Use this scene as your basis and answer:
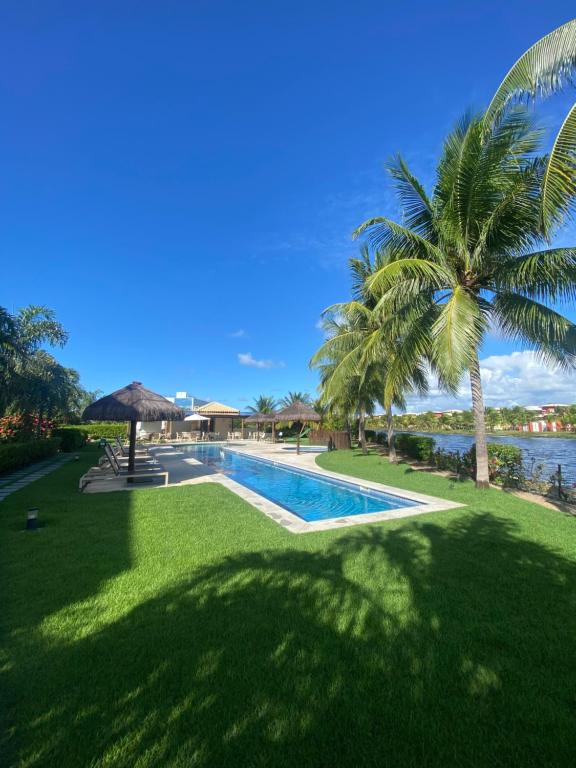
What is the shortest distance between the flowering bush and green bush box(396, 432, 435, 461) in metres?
17.7

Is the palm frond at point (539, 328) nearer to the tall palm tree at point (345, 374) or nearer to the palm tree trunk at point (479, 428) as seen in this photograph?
the palm tree trunk at point (479, 428)

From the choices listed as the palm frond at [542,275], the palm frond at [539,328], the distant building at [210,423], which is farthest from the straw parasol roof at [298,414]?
the distant building at [210,423]

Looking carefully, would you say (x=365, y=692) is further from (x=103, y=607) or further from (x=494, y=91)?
(x=494, y=91)

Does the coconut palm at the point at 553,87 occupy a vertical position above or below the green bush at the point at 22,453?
above

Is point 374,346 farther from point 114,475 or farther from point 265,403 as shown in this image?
point 265,403

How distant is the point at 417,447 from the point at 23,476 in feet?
47.9

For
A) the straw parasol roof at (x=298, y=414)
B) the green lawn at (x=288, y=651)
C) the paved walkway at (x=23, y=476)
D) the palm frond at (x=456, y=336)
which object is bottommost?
the paved walkway at (x=23, y=476)

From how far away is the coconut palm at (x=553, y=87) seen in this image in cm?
464

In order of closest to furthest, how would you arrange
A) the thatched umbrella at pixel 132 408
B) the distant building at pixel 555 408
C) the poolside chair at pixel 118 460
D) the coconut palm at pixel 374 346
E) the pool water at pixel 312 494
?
the pool water at pixel 312 494
the coconut palm at pixel 374 346
the thatched umbrella at pixel 132 408
the poolside chair at pixel 118 460
the distant building at pixel 555 408

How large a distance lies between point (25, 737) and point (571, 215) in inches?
363

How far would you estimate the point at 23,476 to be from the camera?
1088cm

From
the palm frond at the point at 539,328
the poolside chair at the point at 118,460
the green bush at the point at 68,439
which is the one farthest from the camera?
the green bush at the point at 68,439

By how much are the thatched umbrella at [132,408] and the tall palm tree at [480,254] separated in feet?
22.5

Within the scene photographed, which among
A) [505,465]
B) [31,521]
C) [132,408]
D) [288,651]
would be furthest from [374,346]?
[31,521]
